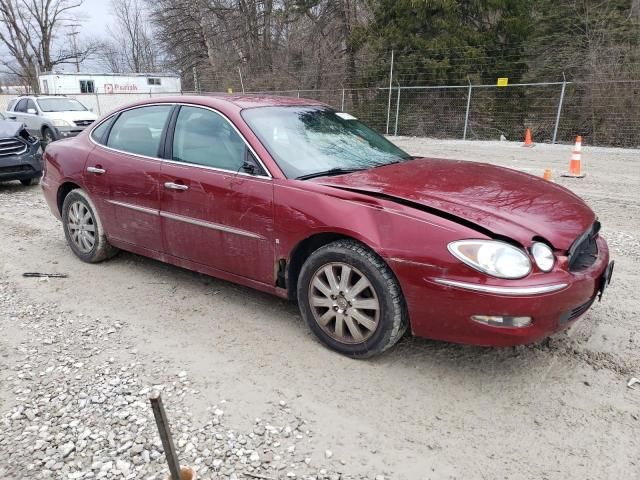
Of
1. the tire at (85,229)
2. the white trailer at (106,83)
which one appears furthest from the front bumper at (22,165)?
the white trailer at (106,83)

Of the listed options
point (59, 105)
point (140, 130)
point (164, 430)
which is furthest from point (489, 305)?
point (59, 105)

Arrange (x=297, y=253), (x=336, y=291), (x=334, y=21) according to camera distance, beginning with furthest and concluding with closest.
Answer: (x=334, y=21) < (x=297, y=253) < (x=336, y=291)

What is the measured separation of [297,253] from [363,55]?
20663 mm

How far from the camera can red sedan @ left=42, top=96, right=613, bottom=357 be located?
274 centimetres

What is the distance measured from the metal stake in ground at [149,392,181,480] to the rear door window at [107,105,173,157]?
108 inches

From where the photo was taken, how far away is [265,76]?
2806 centimetres

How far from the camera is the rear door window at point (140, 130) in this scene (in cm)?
427

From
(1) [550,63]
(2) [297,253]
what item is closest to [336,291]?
(2) [297,253]

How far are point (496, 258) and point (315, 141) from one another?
175 cm

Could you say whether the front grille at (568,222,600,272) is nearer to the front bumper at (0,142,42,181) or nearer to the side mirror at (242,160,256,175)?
the side mirror at (242,160,256,175)

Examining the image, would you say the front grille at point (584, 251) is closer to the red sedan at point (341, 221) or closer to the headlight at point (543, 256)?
the red sedan at point (341, 221)

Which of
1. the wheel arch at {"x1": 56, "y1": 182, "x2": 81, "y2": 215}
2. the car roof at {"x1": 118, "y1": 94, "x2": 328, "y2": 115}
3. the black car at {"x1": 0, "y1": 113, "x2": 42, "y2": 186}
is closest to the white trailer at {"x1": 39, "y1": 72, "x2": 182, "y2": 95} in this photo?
the black car at {"x1": 0, "y1": 113, "x2": 42, "y2": 186}

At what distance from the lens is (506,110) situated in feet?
61.2

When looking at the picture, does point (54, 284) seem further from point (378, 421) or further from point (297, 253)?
point (378, 421)
